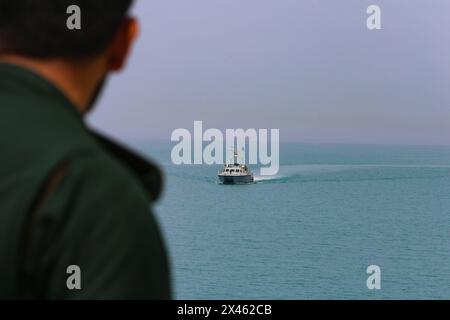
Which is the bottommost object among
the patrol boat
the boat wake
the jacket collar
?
the jacket collar

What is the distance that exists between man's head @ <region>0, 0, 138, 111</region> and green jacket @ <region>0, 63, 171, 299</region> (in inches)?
4.3

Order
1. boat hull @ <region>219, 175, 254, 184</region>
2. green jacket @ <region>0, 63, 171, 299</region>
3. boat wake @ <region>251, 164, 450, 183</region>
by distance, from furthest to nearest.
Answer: boat wake @ <region>251, 164, 450, 183</region> → boat hull @ <region>219, 175, 254, 184</region> → green jacket @ <region>0, 63, 171, 299</region>

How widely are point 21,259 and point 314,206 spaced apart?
51811 millimetres

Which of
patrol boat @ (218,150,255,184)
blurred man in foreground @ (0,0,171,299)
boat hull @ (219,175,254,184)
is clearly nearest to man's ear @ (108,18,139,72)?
blurred man in foreground @ (0,0,171,299)

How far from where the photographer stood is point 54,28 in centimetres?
119

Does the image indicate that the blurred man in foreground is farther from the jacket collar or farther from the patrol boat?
the patrol boat

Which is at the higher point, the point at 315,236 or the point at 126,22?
the point at 315,236

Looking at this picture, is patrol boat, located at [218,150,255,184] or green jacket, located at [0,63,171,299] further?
patrol boat, located at [218,150,255,184]

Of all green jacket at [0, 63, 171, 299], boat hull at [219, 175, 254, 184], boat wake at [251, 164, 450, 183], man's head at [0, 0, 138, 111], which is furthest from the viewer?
boat wake at [251, 164, 450, 183]

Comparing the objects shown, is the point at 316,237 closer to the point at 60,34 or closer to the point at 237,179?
the point at 237,179

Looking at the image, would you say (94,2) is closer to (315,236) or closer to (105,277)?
(105,277)

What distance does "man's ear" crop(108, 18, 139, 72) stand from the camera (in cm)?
126
